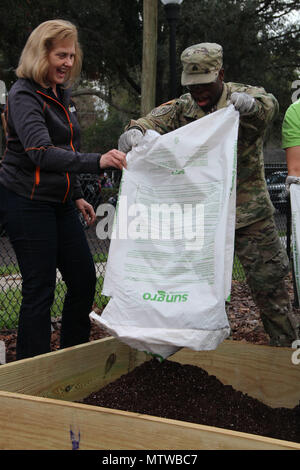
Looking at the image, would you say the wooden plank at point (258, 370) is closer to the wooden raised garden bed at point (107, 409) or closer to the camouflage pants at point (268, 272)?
the wooden raised garden bed at point (107, 409)

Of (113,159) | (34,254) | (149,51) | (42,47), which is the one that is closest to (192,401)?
(34,254)

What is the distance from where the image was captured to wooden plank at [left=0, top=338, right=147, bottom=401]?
253cm

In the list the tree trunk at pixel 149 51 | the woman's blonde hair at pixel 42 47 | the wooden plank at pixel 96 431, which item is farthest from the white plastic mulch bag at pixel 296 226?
the tree trunk at pixel 149 51

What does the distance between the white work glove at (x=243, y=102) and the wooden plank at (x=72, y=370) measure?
1335 mm

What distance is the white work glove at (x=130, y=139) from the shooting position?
280cm

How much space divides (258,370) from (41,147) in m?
1.54

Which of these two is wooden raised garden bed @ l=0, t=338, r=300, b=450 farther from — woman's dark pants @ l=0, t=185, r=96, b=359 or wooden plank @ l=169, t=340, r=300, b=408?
woman's dark pants @ l=0, t=185, r=96, b=359

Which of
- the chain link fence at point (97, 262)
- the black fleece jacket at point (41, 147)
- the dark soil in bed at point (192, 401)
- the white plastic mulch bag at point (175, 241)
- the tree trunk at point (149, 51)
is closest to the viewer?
the white plastic mulch bag at point (175, 241)

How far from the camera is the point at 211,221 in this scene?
2.48 metres

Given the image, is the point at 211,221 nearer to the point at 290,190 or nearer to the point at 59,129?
the point at 290,190

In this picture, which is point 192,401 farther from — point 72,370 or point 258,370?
point 72,370
